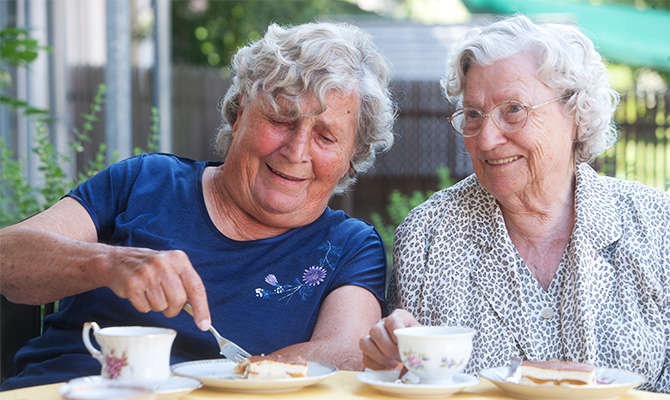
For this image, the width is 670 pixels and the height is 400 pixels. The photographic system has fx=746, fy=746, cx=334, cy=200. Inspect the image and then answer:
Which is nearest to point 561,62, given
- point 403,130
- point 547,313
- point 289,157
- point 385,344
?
point 547,313

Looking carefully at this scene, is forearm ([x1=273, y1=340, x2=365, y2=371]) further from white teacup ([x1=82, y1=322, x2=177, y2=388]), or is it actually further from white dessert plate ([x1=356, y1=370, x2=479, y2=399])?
white teacup ([x1=82, y1=322, x2=177, y2=388])

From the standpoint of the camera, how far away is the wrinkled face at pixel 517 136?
2.55 meters

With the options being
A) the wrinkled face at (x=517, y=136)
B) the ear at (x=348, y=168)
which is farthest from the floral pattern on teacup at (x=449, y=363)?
the ear at (x=348, y=168)

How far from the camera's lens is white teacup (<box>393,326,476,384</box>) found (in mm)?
1630

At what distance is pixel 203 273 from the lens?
2506mm

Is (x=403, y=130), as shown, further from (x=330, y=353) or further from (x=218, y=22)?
(x=218, y=22)

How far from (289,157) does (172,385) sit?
1089 millimetres

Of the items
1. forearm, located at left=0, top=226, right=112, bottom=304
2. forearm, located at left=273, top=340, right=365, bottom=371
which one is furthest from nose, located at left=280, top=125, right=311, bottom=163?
forearm, located at left=0, top=226, right=112, bottom=304

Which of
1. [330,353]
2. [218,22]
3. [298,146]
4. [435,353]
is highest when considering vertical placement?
[218,22]

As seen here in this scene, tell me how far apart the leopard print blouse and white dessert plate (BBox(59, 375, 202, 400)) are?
45.2 inches

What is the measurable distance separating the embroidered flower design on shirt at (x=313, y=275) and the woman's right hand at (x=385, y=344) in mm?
600

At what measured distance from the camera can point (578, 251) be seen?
8.27ft

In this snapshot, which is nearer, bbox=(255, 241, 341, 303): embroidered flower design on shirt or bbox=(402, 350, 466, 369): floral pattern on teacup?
bbox=(402, 350, 466, 369): floral pattern on teacup

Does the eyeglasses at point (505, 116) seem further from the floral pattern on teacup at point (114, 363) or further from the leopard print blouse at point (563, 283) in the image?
the floral pattern on teacup at point (114, 363)
